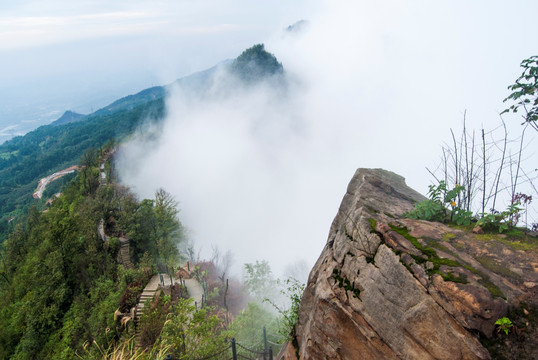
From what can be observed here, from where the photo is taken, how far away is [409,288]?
4.66 metres

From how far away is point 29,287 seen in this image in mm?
20531

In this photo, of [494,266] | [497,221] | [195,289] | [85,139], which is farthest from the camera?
[85,139]

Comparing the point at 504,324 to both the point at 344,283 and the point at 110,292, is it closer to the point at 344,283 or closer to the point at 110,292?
the point at 344,283

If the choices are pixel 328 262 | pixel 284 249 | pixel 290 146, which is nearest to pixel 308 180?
pixel 290 146

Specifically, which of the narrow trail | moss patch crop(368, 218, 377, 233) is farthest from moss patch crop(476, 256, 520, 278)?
the narrow trail

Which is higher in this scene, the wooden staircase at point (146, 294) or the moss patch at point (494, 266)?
the moss patch at point (494, 266)

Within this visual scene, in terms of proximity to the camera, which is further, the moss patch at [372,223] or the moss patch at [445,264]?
the moss patch at [372,223]

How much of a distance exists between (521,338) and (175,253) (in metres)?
20.0

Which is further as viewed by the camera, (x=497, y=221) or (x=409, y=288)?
(x=497, y=221)

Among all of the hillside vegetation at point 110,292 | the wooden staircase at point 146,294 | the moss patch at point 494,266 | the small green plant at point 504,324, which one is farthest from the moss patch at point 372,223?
the wooden staircase at point 146,294

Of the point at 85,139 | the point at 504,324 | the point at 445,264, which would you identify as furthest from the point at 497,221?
the point at 85,139

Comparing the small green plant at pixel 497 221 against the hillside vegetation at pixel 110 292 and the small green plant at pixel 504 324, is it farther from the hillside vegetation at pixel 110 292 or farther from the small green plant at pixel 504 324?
the hillside vegetation at pixel 110 292

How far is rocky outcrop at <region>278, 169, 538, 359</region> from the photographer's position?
4.14 meters

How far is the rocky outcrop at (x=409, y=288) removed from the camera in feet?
13.6
